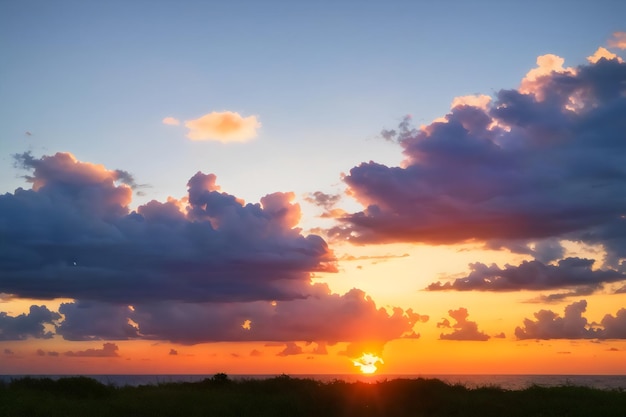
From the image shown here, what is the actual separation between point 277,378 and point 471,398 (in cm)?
1528

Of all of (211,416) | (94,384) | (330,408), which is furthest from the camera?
(94,384)

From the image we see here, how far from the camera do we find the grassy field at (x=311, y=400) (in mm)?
38812

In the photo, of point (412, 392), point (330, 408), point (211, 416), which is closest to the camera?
point (211, 416)

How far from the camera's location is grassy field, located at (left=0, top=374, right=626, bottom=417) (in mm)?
38812

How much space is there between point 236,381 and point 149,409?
11.9m

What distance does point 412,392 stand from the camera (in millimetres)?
43594

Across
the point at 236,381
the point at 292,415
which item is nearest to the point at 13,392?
the point at 236,381

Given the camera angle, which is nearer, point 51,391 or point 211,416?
point 211,416

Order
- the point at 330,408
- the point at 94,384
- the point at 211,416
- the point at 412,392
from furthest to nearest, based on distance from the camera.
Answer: the point at 94,384 < the point at 412,392 < the point at 330,408 < the point at 211,416

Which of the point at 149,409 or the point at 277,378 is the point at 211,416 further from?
the point at 277,378

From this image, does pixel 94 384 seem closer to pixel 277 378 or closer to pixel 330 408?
pixel 277 378

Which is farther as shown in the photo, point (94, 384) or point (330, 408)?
point (94, 384)

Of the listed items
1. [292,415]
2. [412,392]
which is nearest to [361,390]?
[412,392]

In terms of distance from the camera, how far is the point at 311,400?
41.2 metres
